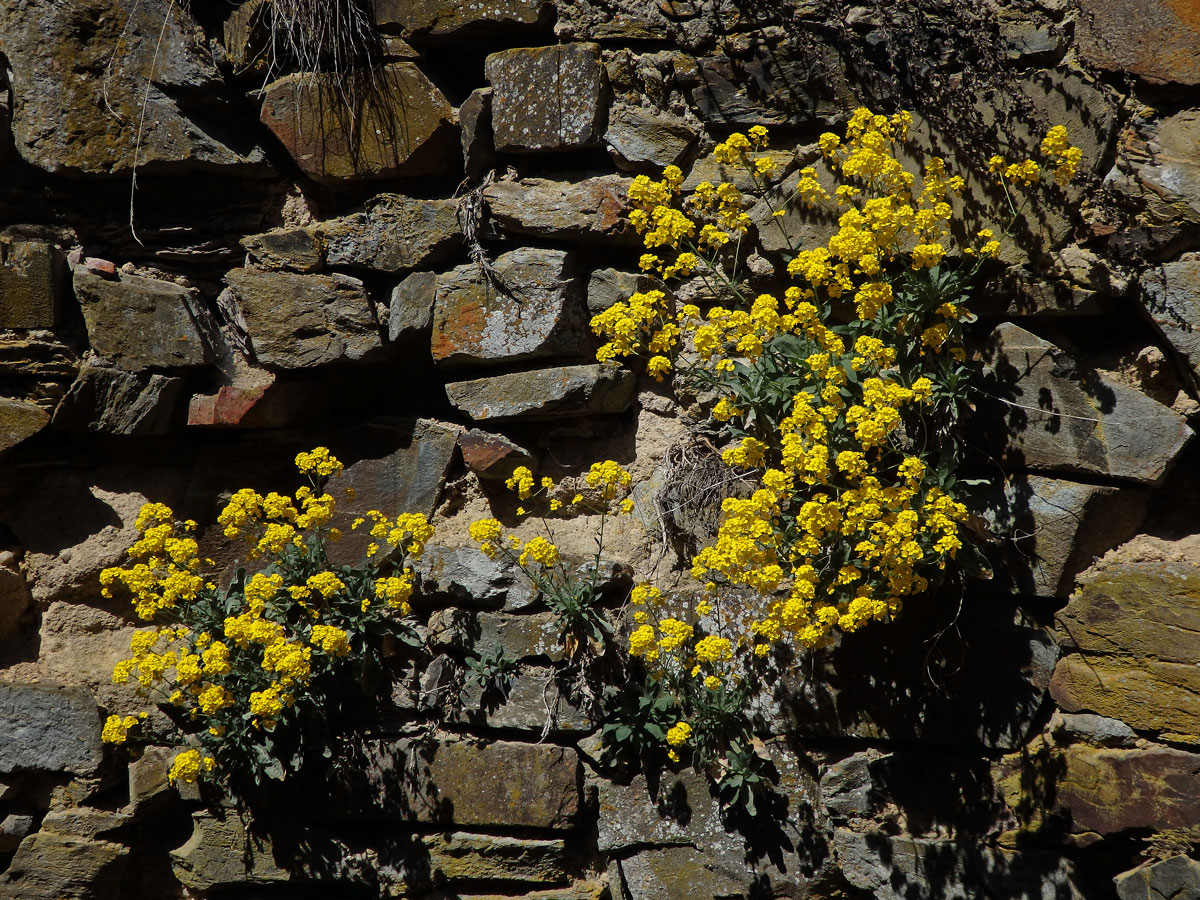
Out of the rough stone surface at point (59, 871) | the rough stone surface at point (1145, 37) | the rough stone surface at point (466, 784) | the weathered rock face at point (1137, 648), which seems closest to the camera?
the weathered rock face at point (1137, 648)

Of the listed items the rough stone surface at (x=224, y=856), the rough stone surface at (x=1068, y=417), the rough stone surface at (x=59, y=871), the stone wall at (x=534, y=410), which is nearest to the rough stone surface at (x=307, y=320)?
the stone wall at (x=534, y=410)

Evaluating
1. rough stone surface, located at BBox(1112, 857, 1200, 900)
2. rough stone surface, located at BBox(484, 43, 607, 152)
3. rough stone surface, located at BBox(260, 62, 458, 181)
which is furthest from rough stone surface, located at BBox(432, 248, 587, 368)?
rough stone surface, located at BBox(1112, 857, 1200, 900)

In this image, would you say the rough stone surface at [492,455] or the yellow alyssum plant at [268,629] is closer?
the yellow alyssum plant at [268,629]

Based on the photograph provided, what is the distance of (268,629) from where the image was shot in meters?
3.41

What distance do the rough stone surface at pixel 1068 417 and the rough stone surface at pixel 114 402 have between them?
3370 mm

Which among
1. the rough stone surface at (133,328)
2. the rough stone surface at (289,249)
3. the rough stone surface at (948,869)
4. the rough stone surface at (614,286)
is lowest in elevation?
the rough stone surface at (948,869)

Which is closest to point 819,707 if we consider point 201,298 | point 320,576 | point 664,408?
point 664,408

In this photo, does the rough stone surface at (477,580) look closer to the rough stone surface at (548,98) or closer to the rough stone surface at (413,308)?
the rough stone surface at (413,308)

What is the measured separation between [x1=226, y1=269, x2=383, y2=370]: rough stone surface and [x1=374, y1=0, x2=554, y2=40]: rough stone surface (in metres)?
1.10

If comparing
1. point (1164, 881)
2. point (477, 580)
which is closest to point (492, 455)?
point (477, 580)

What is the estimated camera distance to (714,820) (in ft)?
11.5

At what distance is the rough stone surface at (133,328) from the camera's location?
409 cm

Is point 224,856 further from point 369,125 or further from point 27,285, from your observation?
point 369,125

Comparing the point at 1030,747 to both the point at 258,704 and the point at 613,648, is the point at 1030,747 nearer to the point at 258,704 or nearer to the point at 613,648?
the point at 613,648
